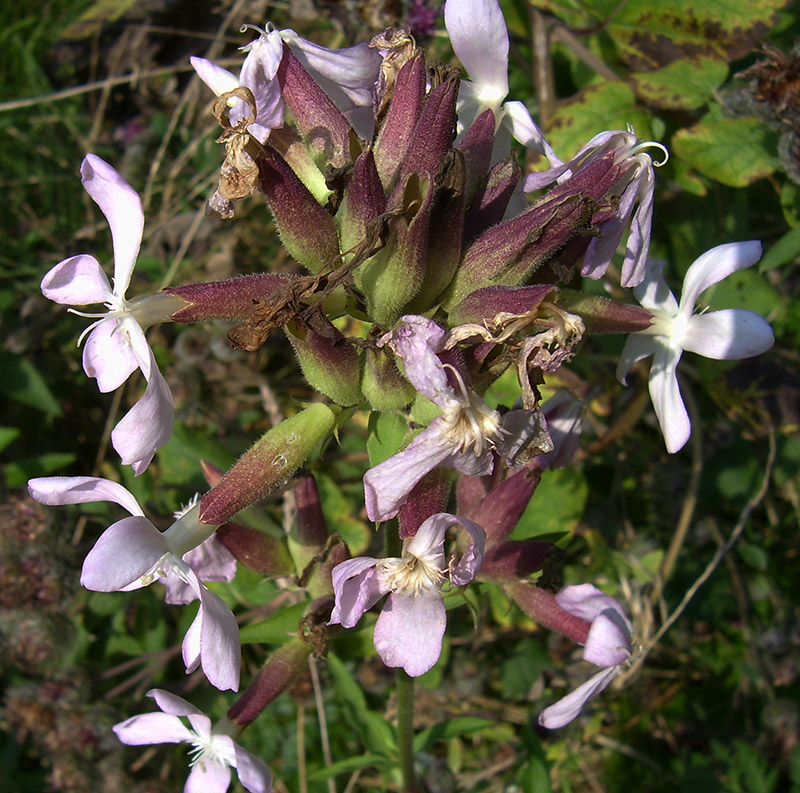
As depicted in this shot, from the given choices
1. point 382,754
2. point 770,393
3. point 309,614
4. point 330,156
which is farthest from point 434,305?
point 770,393

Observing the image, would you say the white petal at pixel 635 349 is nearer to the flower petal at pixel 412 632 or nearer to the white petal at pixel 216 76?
the flower petal at pixel 412 632

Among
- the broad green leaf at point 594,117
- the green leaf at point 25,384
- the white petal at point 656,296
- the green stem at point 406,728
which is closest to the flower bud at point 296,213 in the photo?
the white petal at point 656,296

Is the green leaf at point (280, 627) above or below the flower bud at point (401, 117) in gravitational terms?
below

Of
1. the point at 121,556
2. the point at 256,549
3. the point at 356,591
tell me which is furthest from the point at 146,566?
the point at 256,549

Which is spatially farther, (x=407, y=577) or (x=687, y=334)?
(x=687, y=334)

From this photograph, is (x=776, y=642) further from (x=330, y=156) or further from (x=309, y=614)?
(x=330, y=156)

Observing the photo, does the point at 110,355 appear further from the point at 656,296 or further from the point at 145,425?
the point at 656,296

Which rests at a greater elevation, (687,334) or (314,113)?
(314,113)

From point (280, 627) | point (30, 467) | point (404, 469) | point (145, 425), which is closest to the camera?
point (404, 469)
